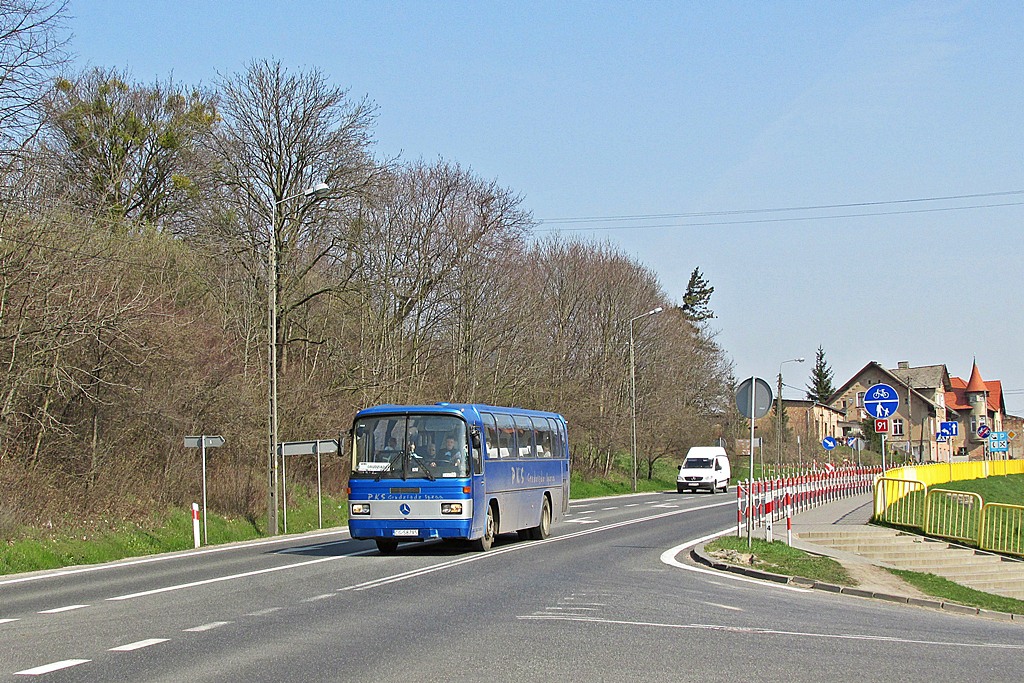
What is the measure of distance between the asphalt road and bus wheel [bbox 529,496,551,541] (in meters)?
5.01

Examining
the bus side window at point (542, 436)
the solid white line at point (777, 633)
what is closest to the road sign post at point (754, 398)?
the bus side window at point (542, 436)

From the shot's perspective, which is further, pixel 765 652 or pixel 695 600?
pixel 695 600

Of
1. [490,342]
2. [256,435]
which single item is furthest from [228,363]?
[490,342]

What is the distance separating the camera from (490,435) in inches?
828

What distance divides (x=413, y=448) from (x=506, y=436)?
259cm

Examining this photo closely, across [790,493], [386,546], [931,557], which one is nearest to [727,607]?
[386,546]

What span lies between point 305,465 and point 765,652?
2891 cm

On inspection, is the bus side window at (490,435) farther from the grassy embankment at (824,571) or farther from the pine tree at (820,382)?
the pine tree at (820,382)

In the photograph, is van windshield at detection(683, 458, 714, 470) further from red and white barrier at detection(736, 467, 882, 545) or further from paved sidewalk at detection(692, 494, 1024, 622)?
paved sidewalk at detection(692, 494, 1024, 622)

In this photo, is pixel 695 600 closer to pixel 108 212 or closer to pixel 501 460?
pixel 501 460

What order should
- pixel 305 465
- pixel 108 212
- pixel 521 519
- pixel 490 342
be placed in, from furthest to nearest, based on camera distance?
1. pixel 490 342
2. pixel 305 465
3. pixel 108 212
4. pixel 521 519

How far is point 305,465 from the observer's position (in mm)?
37281

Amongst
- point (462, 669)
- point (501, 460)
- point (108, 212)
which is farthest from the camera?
point (108, 212)

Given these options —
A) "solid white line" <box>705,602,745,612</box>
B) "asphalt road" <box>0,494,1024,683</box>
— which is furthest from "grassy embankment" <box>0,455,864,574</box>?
"solid white line" <box>705,602,745,612</box>
